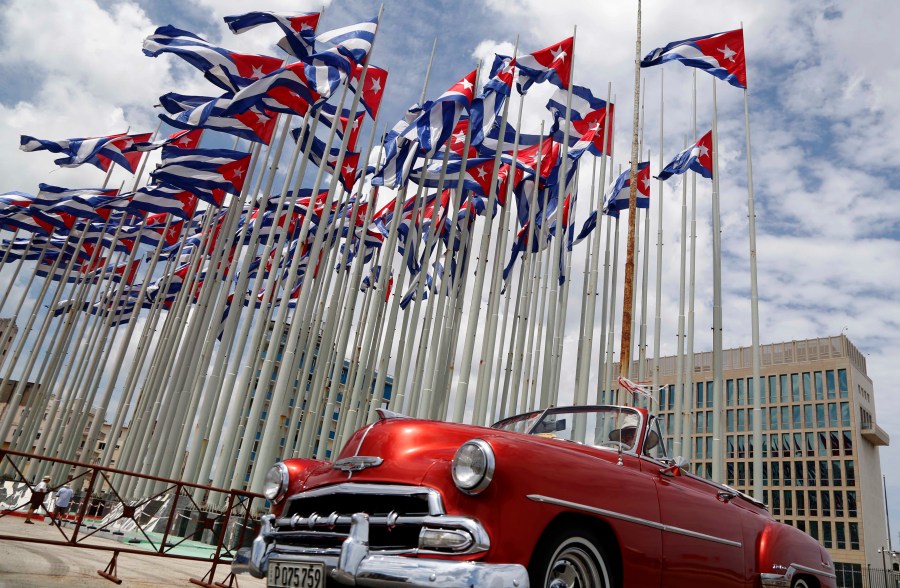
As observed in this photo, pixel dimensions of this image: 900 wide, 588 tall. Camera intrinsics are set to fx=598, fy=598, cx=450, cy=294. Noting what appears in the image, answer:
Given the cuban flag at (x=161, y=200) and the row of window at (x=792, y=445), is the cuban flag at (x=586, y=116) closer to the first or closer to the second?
the cuban flag at (x=161, y=200)

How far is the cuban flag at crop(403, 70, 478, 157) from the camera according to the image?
46.6 ft

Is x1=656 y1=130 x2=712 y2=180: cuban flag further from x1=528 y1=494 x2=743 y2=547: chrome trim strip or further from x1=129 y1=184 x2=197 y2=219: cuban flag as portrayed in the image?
x1=129 y1=184 x2=197 y2=219: cuban flag

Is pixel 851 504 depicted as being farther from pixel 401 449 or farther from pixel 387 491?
pixel 387 491

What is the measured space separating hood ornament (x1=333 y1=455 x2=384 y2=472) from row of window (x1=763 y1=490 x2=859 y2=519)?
209 feet

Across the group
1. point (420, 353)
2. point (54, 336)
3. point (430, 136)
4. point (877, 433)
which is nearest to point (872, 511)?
point (877, 433)

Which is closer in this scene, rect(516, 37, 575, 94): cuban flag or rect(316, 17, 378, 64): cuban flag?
rect(316, 17, 378, 64): cuban flag

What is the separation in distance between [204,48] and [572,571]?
576 inches

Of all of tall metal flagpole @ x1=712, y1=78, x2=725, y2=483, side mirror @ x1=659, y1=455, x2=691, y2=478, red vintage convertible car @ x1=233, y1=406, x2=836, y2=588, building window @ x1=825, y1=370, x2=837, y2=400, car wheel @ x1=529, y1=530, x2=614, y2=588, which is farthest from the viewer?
building window @ x1=825, y1=370, x2=837, y2=400

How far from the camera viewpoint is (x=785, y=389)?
63.9 metres

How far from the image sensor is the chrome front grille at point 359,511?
Result: 322 centimetres

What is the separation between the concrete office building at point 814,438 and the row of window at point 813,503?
0.29ft

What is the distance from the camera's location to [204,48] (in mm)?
14227

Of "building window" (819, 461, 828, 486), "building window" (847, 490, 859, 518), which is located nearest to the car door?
"building window" (847, 490, 859, 518)

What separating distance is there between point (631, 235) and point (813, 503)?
59.5 m
